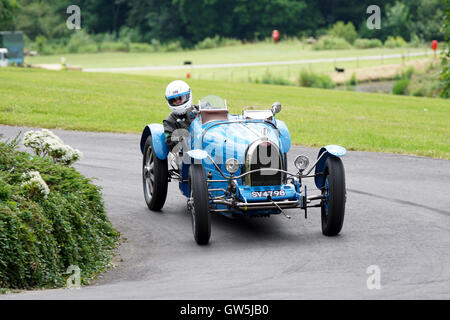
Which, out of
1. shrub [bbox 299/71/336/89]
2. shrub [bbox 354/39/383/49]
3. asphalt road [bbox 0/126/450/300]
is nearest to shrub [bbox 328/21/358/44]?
shrub [bbox 354/39/383/49]

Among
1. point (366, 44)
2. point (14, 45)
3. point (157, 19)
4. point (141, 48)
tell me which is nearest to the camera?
point (14, 45)

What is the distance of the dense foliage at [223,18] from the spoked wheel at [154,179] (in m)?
77.5

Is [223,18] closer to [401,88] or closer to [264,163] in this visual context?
[401,88]

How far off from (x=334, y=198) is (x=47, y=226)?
3.49 m

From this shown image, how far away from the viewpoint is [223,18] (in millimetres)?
96875

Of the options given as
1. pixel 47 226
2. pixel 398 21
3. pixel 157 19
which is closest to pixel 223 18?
pixel 157 19

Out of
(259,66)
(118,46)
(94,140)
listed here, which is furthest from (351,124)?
(118,46)

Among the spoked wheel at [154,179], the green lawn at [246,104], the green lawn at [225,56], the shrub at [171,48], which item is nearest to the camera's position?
the spoked wheel at [154,179]

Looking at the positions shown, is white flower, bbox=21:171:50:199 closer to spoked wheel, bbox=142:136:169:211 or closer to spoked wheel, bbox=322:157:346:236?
spoked wheel, bbox=142:136:169:211

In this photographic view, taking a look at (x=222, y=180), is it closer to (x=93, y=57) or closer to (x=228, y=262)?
(x=228, y=262)

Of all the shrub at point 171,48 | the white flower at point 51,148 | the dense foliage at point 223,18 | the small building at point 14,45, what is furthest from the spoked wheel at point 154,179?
the dense foliage at point 223,18

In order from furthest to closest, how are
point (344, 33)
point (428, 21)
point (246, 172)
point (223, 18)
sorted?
point (223, 18) → point (428, 21) → point (344, 33) → point (246, 172)

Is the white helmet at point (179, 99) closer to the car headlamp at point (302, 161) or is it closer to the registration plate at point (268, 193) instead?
the car headlamp at point (302, 161)

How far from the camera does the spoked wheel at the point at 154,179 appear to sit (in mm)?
11492
